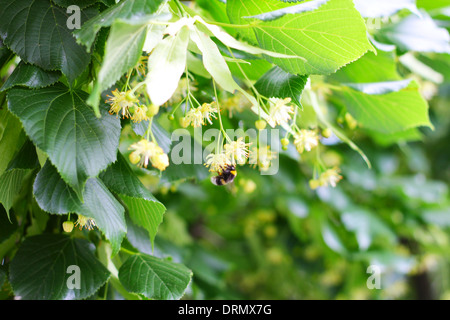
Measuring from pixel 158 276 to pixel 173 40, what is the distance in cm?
45

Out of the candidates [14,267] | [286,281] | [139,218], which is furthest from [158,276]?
[286,281]

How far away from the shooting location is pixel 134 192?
2.19 feet

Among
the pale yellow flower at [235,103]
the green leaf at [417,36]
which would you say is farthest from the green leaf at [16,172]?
the green leaf at [417,36]

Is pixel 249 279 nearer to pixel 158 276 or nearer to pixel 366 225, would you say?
pixel 366 225

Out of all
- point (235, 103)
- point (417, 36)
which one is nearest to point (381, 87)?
point (417, 36)

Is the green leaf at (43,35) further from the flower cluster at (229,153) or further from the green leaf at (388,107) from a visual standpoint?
the green leaf at (388,107)

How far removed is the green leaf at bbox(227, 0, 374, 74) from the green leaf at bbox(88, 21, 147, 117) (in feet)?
0.65

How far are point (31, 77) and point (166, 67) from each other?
0.25 m

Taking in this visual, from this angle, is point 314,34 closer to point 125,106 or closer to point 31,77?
point 125,106

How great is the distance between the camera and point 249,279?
8.42 feet

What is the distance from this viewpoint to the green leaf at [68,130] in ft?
1.86

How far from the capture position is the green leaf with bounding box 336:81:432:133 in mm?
952

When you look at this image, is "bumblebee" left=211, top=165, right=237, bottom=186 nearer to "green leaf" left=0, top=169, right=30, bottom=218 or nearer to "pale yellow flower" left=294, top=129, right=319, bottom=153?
"pale yellow flower" left=294, top=129, right=319, bottom=153

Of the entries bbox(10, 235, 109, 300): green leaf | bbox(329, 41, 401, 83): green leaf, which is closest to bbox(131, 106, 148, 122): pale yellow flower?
bbox(10, 235, 109, 300): green leaf
